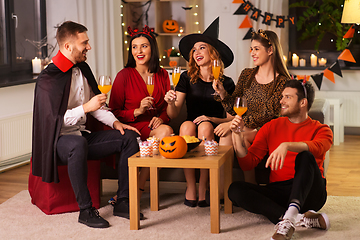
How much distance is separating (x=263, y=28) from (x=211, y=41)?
8.46 ft

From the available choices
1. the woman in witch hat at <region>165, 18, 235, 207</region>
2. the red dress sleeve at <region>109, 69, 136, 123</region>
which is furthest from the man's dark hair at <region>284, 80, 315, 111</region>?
the red dress sleeve at <region>109, 69, 136, 123</region>

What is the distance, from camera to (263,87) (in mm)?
2949

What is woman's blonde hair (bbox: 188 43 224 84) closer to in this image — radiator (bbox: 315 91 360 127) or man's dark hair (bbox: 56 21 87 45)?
man's dark hair (bbox: 56 21 87 45)

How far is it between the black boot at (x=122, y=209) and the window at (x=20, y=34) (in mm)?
2367

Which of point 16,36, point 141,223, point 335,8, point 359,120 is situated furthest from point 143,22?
point 141,223

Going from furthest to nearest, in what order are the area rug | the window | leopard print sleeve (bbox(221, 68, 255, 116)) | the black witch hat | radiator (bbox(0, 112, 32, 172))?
the window
radiator (bbox(0, 112, 32, 172))
the black witch hat
leopard print sleeve (bbox(221, 68, 255, 116))
the area rug

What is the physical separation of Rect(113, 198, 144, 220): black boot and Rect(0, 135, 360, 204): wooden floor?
0.97m

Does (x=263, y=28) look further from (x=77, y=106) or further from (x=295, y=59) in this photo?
(x=77, y=106)

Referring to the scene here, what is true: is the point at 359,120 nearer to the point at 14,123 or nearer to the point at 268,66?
the point at 268,66

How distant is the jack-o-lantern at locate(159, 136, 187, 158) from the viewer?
91.4 inches

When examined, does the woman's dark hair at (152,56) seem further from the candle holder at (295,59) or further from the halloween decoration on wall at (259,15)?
the candle holder at (295,59)

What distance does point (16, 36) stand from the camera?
4668mm

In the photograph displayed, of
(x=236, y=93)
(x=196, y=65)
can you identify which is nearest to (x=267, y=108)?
(x=236, y=93)

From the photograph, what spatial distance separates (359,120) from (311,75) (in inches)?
31.2
